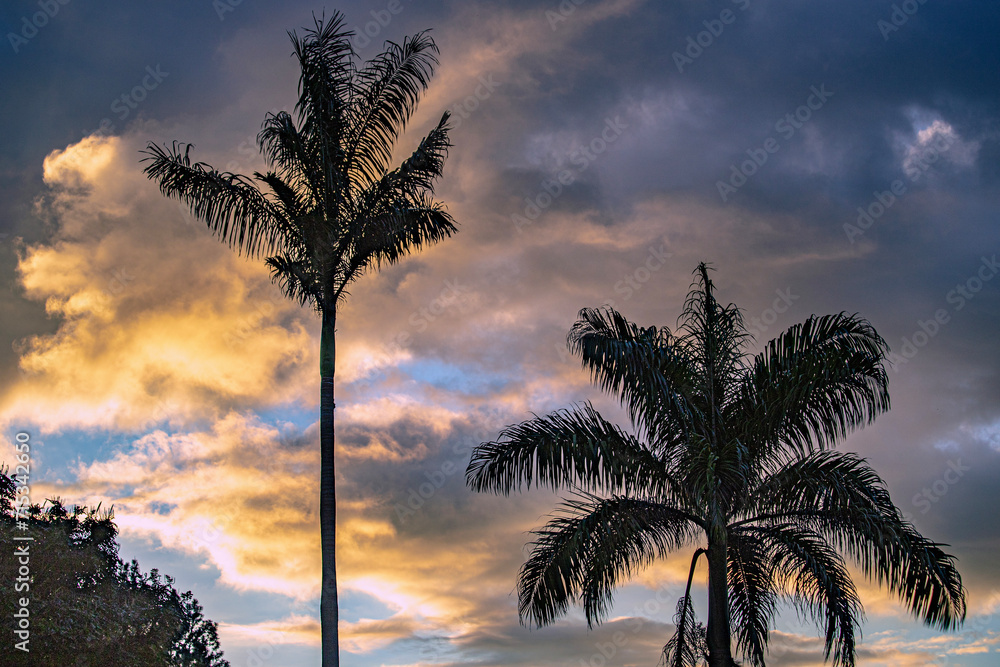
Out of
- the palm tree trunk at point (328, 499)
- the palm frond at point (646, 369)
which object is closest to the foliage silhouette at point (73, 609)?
the palm tree trunk at point (328, 499)

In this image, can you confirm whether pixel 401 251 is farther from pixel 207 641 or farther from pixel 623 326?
pixel 207 641

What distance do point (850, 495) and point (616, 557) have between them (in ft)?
12.1

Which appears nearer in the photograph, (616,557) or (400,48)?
(616,557)

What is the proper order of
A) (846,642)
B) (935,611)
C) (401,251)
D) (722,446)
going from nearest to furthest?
(935,611)
(846,642)
(722,446)
(401,251)

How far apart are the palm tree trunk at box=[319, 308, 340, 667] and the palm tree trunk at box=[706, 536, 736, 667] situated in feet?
19.6

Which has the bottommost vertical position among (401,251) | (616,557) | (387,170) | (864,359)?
A: (616,557)

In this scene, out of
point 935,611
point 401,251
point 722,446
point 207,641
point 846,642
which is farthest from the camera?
point 207,641

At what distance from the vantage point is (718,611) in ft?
44.5

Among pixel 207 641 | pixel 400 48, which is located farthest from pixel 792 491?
pixel 207 641

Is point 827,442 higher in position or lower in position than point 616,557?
higher

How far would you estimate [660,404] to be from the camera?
13984mm

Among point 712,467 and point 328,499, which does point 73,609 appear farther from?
point 712,467

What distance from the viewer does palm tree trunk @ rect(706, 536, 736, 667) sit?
13492 mm

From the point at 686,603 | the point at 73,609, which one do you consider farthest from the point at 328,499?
the point at 686,603
